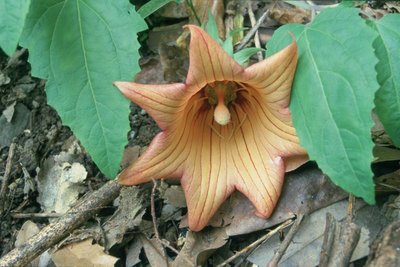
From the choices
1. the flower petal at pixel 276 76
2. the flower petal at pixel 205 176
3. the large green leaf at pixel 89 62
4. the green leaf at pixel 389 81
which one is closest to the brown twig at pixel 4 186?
the large green leaf at pixel 89 62

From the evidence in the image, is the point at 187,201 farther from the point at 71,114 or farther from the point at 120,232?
the point at 71,114

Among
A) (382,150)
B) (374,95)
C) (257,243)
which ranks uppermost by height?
(374,95)

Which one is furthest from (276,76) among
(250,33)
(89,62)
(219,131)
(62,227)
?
(62,227)

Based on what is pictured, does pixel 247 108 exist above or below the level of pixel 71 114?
below

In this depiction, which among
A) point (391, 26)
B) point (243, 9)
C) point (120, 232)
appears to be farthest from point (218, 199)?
point (243, 9)

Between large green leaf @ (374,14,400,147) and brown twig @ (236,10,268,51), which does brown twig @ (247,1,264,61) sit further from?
large green leaf @ (374,14,400,147)
